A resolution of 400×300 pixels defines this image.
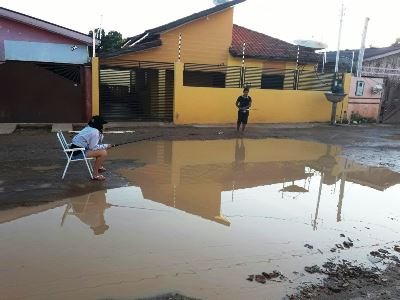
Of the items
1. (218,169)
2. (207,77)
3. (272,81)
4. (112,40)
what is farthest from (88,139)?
(112,40)

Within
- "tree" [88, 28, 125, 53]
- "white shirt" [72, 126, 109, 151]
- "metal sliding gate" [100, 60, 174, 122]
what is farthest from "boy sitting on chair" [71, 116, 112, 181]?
"tree" [88, 28, 125, 53]

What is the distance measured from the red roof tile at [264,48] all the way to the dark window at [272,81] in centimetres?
89

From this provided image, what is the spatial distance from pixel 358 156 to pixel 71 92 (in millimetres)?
9779

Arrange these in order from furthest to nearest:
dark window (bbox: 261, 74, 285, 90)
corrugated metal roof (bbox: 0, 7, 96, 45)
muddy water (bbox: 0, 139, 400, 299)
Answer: dark window (bbox: 261, 74, 285, 90), corrugated metal roof (bbox: 0, 7, 96, 45), muddy water (bbox: 0, 139, 400, 299)

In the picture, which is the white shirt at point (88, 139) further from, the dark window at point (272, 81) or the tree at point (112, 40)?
the tree at point (112, 40)

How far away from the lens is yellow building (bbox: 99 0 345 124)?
50.3 ft

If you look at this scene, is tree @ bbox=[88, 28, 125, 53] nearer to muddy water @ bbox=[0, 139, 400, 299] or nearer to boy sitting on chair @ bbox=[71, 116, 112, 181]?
muddy water @ bbox=[0, 139, 400, 299]

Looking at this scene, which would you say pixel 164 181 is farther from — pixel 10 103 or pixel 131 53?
pixel 131 53

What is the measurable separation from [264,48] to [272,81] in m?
1.85

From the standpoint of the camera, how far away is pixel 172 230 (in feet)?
15.7

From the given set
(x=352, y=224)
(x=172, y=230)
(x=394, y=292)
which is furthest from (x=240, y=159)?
(x=394, y=292)

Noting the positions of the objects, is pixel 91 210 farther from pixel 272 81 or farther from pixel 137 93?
pixel 272 81

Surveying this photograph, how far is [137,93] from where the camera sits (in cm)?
1688

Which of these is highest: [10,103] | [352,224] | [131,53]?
[131,53]
